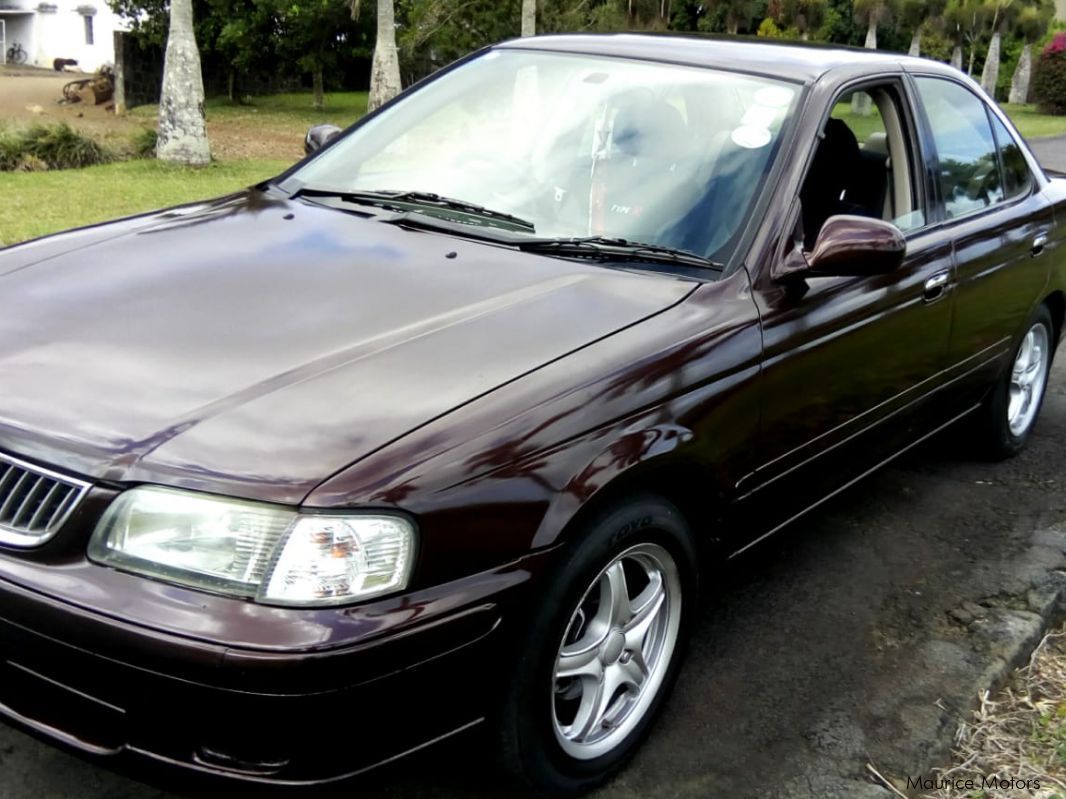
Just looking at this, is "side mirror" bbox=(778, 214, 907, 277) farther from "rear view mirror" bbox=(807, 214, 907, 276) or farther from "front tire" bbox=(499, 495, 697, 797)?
"front tire" bbox=(499, 495, 697, 797)

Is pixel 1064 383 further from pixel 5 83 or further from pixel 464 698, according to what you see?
Result: pixel 5 83

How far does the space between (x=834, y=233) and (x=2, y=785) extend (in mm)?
2539

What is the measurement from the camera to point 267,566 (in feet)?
6.83

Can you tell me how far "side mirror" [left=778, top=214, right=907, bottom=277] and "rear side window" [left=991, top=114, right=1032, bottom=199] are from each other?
1804 mm

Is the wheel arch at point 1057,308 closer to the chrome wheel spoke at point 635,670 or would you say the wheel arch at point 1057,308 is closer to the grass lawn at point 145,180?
the grass lawn at point 145,180

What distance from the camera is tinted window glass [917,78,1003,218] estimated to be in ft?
13.7

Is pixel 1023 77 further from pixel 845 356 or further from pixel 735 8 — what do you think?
pixel 845 356

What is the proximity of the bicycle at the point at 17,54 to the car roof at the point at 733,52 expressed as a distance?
180 ft

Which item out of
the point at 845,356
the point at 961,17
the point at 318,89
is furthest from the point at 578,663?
the point at 961,17

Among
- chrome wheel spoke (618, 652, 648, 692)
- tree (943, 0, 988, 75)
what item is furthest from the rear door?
tree (943, 0, 988, 75)

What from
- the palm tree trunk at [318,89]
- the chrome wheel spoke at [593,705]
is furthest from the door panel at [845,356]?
the palm tree trunk at [318,89]

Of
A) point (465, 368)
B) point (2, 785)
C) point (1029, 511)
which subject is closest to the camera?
point (465, 368)

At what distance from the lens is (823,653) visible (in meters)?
3.53

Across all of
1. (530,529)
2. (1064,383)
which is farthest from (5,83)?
(530,529)
